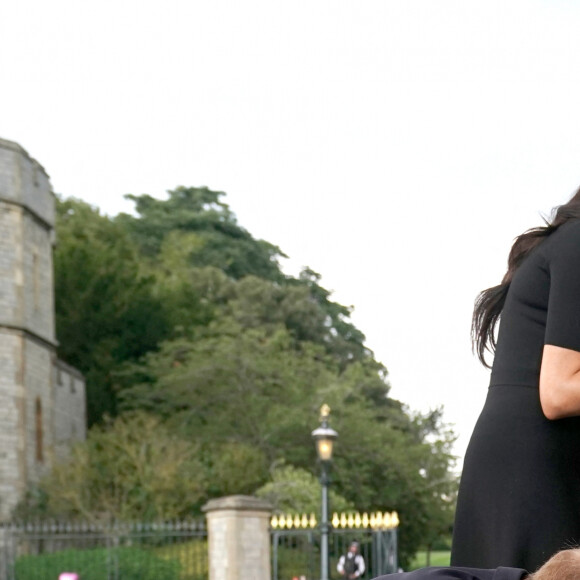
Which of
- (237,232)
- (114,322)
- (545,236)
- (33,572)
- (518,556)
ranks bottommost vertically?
(33,572)

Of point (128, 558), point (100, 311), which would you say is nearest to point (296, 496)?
point (128, 558)

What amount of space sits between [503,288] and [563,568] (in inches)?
55.4

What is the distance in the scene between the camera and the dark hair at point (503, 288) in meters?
3.27

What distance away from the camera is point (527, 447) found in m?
3.15

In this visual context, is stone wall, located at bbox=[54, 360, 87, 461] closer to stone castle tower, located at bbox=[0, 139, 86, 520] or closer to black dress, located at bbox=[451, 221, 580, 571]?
stone castle tower, located at bbox=[0, 139, 86, 520]

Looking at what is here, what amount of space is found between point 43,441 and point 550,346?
33.0m

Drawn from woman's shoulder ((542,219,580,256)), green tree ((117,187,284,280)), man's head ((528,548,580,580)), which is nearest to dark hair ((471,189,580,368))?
woman's shoulder ((542,219,580,256))

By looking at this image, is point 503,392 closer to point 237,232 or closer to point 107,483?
point 107,483

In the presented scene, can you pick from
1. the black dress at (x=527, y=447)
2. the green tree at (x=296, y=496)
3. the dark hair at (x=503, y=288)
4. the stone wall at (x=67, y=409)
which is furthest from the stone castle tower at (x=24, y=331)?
the black dress at (x=527, y=447)

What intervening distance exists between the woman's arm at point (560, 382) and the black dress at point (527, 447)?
0.02 meters

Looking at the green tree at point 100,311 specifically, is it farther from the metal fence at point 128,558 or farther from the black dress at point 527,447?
the black dress at point 527,447

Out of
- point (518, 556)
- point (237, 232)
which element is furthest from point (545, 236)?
point (237, 232)

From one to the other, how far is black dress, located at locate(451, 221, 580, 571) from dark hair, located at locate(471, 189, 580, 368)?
0.04 meters

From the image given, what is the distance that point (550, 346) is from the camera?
3.07 metres
